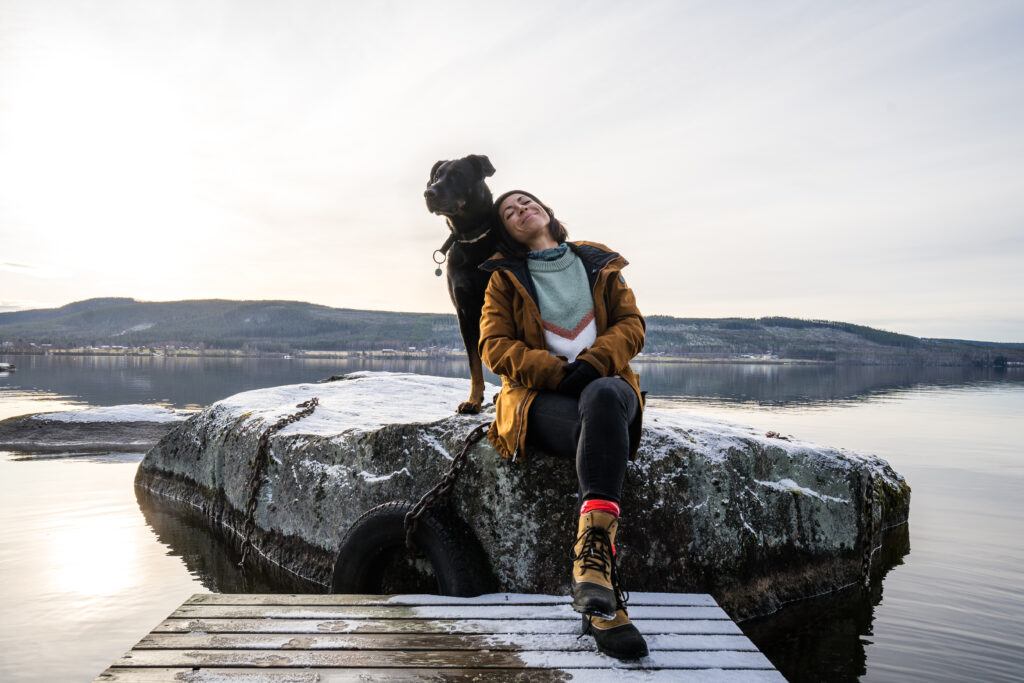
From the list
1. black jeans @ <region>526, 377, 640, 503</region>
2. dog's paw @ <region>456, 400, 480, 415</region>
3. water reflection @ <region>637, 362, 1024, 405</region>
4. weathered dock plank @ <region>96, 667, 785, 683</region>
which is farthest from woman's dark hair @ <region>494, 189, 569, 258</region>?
water reflection @ <region>637, 362, 1024, 405</region>

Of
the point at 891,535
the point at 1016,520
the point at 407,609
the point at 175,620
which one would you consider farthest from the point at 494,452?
the point at 1016,520

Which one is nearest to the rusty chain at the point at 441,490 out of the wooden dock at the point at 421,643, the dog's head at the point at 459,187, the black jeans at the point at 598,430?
the wooden dock at the point at 421,643

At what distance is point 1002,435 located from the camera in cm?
1894

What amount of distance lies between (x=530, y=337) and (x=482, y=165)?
2189 mm

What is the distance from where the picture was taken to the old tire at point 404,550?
3.85 meters

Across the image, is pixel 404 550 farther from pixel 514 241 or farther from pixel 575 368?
pixel 514 241

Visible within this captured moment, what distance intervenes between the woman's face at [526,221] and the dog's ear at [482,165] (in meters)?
1.14

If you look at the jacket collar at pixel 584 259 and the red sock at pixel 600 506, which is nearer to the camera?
the red sock at pixel 600 506

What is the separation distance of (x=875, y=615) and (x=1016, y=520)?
5413 millimetres

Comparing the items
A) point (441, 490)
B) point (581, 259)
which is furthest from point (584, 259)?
point (441, 490)

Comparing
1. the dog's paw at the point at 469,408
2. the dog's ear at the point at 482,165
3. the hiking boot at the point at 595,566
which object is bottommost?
the hiking boot at the point at 595,566

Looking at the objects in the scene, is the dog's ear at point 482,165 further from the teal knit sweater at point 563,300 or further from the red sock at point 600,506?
the red sock at point 600,506

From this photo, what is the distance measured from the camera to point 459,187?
17.1 feet

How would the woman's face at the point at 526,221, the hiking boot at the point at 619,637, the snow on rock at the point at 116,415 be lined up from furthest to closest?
the snow on rock at the point at 116,415 < the woman's face at the point at 526,221 < the hiking boot at the point at 619,637
